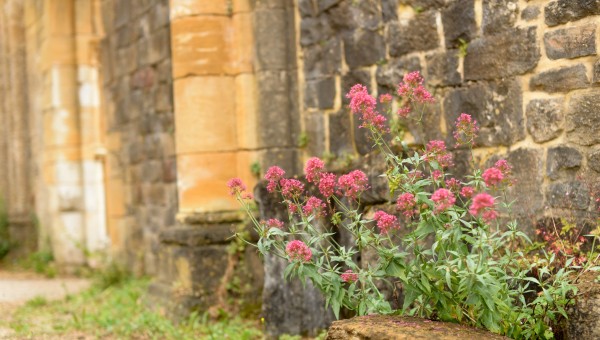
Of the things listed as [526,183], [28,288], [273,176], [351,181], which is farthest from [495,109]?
[28,288]

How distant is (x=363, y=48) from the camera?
5.40 meters

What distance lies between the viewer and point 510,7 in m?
4.32

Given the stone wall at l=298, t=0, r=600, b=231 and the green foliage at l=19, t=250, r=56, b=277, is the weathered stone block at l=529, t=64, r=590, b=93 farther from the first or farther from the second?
the green foliage at l=19, t=250, r=56, b=277

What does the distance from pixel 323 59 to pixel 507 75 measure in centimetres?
174

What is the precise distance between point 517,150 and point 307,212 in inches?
48.9

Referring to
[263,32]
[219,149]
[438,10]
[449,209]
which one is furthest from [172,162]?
[449,209]

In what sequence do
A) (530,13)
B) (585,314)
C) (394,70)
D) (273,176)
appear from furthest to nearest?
1. (394,70)
2. (530,13)
3. (273,176)
4. (585,314)

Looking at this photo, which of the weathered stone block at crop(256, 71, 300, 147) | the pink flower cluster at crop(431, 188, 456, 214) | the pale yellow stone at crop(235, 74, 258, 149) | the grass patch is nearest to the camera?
the pink flower cluster at crop(431, 188, 456, 214)


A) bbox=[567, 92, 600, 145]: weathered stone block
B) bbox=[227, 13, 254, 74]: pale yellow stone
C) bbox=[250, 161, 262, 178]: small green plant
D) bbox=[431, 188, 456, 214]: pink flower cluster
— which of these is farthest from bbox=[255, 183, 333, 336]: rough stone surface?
bbox=[431, 188, 456, 214]: pink flower cluster

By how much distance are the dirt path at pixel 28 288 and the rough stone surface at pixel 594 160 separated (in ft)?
15.5

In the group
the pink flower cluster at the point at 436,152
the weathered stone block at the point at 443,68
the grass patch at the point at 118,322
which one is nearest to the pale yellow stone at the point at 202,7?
the weathered stone block at the point at 443,68

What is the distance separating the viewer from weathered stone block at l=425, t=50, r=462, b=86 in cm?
470

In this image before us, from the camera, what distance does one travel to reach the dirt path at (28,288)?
7855 millimetres

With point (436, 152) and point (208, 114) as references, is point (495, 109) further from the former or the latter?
point (208, 114)
